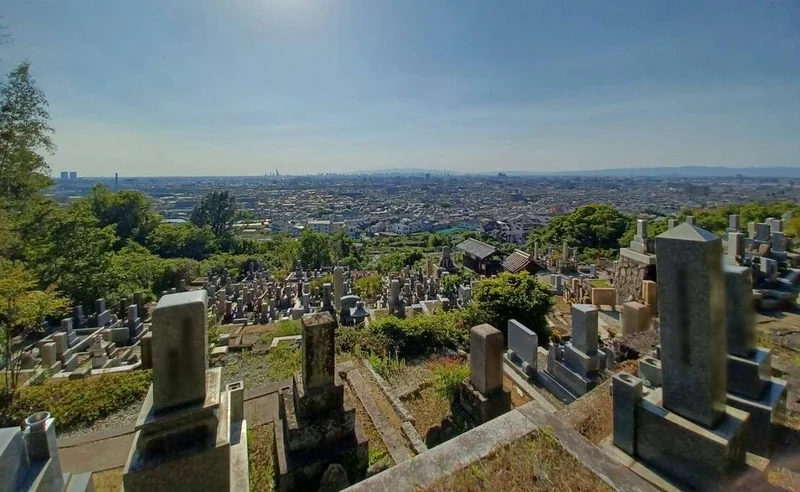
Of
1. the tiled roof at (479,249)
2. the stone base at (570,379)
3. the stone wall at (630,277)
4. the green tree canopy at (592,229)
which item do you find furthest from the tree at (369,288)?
the green tree canopy at (592,229)

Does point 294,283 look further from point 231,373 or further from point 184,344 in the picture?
point 184,344

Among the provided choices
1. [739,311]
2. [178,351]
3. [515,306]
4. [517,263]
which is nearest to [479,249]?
[517,263]

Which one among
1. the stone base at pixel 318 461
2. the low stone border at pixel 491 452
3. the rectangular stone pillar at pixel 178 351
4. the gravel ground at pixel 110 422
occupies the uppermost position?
the rectangular stone pillar at pixel 178 351

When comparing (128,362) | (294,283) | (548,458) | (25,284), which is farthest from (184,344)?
(294,283)

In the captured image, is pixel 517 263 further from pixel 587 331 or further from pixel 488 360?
pixel 488 360

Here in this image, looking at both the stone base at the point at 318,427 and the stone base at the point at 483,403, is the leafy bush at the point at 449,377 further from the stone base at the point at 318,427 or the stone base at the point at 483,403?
the stone base at the point at 318,427
